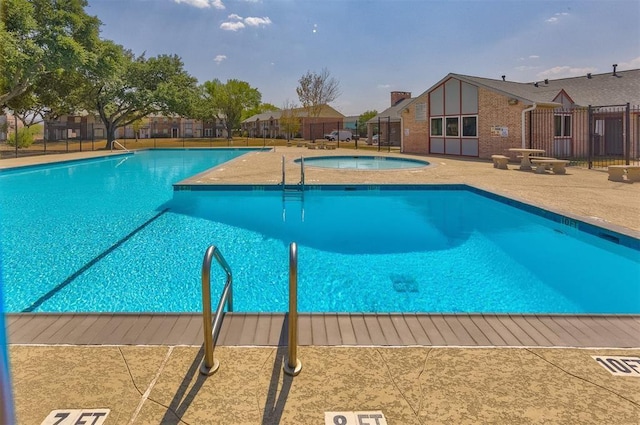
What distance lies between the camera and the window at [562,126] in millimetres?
19031

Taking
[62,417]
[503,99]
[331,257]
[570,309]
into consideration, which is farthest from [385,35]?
[62,417]

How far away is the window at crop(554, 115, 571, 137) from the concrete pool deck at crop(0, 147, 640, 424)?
18.6 m

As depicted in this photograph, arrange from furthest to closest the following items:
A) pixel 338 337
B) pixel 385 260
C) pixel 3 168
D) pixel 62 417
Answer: pixel 3 168
pixel 385 260
pixel 338 337
pixel 62 417

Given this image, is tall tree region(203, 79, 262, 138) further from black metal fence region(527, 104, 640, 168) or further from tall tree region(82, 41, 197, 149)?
black metal fence region(527, 104, 640, 168)

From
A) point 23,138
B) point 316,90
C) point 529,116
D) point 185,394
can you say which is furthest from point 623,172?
point 316,90

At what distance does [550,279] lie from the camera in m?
5.67

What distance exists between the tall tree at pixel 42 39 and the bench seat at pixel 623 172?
21447 millimetres

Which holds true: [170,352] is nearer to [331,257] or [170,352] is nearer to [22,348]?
[22,348]

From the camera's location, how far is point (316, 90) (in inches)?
1861

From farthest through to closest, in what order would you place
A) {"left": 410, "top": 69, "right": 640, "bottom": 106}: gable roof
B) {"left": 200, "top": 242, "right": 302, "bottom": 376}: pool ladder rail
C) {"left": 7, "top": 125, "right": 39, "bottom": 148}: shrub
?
{"left": 7, "top": 125, "right": 39, "bottom": 148}: shrub → {"left": 410, "top": 69, "right": 640, "bottom": 106}: gable roof → {"left": 200, "top": 242, "right": 302, "bottom": 376}: pool ladder rail

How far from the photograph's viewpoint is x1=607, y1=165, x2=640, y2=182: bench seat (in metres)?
12.1

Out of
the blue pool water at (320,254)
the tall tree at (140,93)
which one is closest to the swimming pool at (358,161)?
the blue pool water at (320,254)

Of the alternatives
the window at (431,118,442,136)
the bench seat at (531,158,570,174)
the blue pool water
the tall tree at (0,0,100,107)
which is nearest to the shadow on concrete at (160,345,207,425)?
the blue pool water

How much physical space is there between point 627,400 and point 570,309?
2893 millimetres
